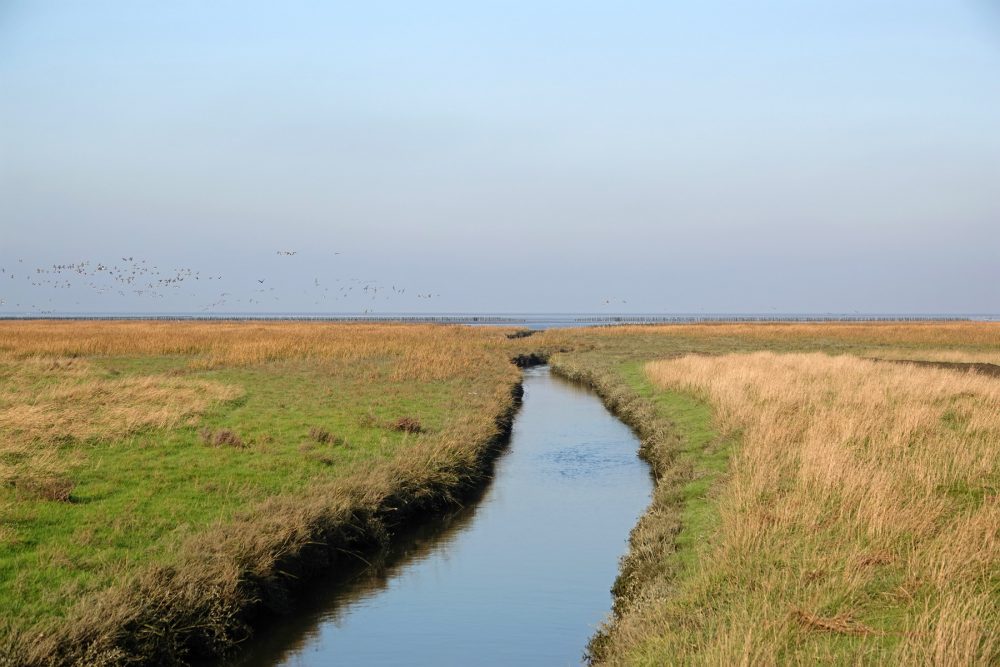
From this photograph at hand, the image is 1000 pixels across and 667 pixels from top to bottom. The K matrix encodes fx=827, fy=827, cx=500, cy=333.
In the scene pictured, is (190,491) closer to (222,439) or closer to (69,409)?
(222,439)

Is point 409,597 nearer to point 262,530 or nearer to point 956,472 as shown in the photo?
point 262,530

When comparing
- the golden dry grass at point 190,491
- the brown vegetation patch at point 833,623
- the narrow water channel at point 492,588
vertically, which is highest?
the brown vegetation patch at point 833,623

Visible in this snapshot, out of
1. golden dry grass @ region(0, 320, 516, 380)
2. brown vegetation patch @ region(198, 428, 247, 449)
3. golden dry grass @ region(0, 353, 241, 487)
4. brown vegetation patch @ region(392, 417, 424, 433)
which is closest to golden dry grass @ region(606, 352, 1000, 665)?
brown vegetation patch @ region(392, 417, 424, 433)

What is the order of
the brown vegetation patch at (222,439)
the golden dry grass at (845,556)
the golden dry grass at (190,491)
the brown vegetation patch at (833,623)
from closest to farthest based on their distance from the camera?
the golden dry grass at (845,556), the brown vegetation patch at (833,623), the golden dry grass at (190,491), the brown vegetation patch at (222,439)

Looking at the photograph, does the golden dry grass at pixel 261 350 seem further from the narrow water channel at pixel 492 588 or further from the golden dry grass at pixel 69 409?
the narrow water channel at pixel 492 588

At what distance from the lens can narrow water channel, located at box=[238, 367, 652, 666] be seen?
1062 centimetres

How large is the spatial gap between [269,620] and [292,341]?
135 ft

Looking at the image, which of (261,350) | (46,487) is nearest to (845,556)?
(46,487)

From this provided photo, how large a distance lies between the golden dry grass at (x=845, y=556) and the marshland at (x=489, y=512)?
0.04m

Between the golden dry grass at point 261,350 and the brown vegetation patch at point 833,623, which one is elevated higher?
the golden dry grass at point 261,350

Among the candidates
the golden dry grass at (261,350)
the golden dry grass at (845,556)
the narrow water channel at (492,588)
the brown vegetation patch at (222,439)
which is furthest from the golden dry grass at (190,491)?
the golden dry grass at (261,350)

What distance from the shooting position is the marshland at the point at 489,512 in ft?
27.7

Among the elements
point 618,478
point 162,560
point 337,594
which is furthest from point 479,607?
point 618,478

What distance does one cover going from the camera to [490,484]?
20.0 meters
